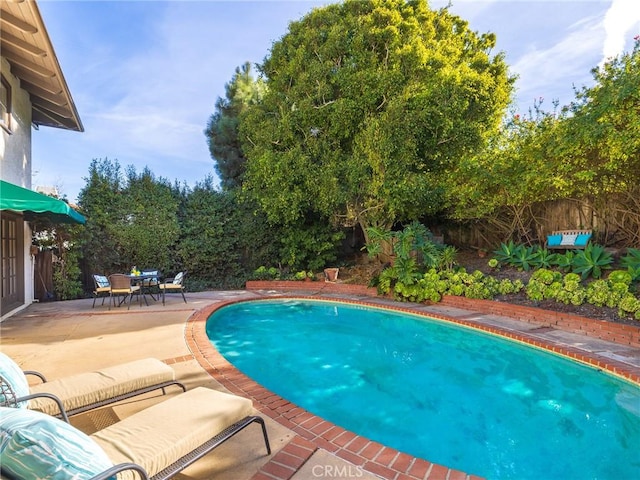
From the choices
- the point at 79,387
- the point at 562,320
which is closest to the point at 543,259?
the point at 562,320

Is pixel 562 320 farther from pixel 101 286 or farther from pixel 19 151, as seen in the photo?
pixel 19 151

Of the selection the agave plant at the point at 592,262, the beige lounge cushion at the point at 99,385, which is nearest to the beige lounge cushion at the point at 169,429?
the beige lounge cushion at the point at 99,385

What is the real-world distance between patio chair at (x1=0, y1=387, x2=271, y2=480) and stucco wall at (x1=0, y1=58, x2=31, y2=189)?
285 inches

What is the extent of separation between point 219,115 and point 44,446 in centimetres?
1812

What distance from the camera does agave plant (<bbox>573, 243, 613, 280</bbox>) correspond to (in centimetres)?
731

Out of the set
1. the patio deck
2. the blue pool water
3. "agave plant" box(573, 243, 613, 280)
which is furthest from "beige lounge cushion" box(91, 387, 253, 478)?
"agave plant" box(573, 243, 613, 280)

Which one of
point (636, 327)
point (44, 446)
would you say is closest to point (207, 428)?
point (44, 446)

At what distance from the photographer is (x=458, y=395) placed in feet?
14.6

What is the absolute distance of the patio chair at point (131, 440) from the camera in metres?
1.37

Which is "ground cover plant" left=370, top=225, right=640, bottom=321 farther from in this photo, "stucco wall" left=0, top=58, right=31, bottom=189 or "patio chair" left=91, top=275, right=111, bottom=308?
"stucco wall" left=0, top=58, right=31, bottom=189

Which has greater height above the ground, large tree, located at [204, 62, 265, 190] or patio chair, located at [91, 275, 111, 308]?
large tree, located at [204, 62, 265, 190]

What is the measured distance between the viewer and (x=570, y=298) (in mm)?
6969

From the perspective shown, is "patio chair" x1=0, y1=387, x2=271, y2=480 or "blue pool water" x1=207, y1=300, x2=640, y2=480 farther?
"blue pool water" x1=207, y1=300, x2=640, y2=480

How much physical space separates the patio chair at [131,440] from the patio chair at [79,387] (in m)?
0.66
